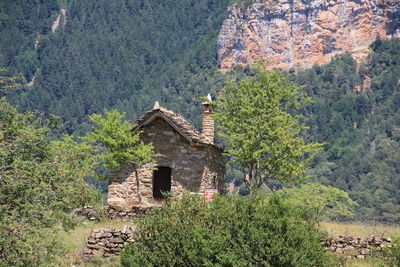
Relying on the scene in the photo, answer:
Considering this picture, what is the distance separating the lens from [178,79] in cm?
15988

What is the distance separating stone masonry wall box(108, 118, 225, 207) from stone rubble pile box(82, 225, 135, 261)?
7.97 meters

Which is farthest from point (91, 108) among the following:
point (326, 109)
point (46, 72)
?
point (326, 109)

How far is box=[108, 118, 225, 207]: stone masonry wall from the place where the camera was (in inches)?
1026

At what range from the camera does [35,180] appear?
1420 centimetres

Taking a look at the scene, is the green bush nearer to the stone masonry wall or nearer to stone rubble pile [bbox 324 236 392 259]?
stone rubble pile [bbox 324 236 392 259]

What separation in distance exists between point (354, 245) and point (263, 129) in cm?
1076

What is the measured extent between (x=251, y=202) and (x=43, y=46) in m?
179

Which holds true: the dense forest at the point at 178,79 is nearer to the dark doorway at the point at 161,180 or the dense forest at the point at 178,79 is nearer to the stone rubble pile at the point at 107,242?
the dark doorway at the point at 161,180

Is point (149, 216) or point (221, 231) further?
point (149, 216)

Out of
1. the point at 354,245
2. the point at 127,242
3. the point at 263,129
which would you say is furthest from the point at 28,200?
the point at 263,129

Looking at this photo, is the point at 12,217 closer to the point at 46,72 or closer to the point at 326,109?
the point at 326,109

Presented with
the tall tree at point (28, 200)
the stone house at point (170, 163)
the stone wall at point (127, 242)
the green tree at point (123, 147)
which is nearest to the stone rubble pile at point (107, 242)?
the stone wall at point (127, 242)

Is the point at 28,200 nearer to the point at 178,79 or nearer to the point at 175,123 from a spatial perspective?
the point at 175,123

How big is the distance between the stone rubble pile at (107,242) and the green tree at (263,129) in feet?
35.7
